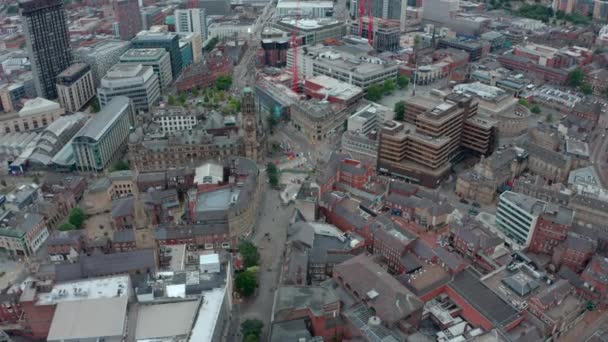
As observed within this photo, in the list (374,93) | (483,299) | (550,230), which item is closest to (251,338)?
(483,299)

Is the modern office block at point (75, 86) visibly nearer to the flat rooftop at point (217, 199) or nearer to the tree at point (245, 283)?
the flat rooftop at point (217, 199)

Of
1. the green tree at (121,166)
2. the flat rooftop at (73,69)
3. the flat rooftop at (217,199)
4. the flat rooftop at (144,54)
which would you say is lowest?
the green tree at (121,166)

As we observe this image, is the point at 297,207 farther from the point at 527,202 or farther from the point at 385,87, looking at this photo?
the point at 385,87

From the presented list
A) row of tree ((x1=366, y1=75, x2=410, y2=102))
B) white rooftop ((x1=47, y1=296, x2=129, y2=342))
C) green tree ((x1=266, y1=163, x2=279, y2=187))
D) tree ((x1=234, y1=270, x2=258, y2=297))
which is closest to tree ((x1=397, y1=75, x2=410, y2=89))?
row of tree ((x1=366, y1=75, x2=410, y2=102))

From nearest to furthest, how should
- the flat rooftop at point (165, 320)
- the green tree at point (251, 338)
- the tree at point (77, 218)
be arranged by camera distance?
the flat rooftop at point (165, 320)
the green tree at point (251, 338)
the tree at point (77, 218)

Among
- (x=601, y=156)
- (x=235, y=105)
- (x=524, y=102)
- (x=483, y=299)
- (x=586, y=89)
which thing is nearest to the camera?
(x=483, y=299)

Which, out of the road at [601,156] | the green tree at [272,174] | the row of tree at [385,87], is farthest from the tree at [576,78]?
the green tree at [272,174]

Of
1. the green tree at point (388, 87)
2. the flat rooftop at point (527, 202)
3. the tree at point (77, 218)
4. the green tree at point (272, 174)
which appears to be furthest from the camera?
the green tree at point (388, 87)
